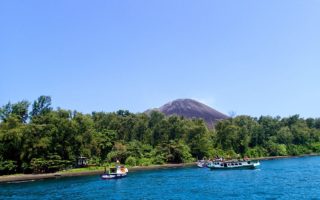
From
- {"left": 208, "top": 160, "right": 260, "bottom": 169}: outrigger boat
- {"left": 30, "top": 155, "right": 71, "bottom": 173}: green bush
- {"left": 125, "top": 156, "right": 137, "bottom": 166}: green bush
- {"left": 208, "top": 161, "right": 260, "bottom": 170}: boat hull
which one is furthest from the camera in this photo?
{"left": 125, "top": 156, "right": 137, "bottom": 166}: green bush

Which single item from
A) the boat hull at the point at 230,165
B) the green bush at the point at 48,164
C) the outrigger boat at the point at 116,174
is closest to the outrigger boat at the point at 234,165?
the boat hull at the point at 230,165

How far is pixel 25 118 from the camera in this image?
97.9 metres

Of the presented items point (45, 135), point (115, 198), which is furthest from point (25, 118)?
point (115, 198)

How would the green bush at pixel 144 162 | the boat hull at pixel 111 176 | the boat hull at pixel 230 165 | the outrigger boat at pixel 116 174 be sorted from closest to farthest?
1. the boat hull at pixel 111 176
2. the outrigger boat at pixel 116 174
3. the boat hull at pixel 230 165
4. the green bush at pixel 144 162

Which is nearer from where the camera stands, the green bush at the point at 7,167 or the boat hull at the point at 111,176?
the boat hull at the point at 111,176

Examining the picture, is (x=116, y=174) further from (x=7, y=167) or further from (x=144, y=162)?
(x=144, y=162)

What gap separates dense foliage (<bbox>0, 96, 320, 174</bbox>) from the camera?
83812 mm

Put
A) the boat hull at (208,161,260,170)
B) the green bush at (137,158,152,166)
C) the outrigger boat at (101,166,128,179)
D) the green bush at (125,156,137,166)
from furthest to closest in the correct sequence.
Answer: the green bush at (137,158,152,166) → the green bush at (125,156,137,166) → the boat hull at (208,161,260,170) → the outrigger boat at (101,166,128,179)

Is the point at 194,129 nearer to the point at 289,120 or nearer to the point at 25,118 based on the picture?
the point at 25,118

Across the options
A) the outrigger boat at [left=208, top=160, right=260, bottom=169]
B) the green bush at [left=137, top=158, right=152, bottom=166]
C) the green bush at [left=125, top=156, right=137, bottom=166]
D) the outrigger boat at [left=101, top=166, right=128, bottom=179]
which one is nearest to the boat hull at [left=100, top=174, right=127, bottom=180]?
the outrigger boat at [left=101, top=166, right=128, bottom=179]

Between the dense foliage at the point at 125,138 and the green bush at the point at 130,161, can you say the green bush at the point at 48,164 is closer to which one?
the dense foliage at the point at 125,138

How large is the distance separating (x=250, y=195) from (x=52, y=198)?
920 inches

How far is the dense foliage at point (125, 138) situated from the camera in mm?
83812

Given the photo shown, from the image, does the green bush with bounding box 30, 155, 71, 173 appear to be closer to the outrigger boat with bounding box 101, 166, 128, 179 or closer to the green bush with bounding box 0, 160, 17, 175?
the green bush with bounding box 0, 160, 17, 175
